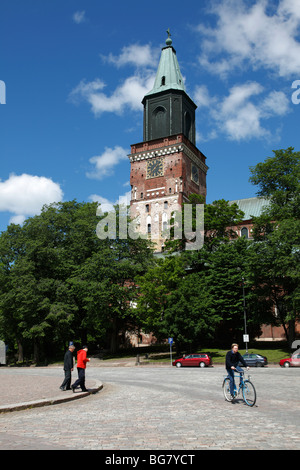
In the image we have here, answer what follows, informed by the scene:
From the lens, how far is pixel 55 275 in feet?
155

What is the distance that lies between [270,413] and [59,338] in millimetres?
36799

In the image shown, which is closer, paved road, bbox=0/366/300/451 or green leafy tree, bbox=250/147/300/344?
paved road, bbox=0/366/300/451

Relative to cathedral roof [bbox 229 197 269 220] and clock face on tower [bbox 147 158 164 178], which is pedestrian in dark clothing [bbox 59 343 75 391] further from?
cathedral roof [bbox 229 197 269 220]

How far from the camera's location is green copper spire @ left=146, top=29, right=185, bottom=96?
235 ft

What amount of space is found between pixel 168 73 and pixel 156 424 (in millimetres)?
73262

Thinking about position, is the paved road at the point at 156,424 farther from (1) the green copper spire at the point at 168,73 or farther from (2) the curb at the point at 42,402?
(1) the green copper spire at the point at 168,73

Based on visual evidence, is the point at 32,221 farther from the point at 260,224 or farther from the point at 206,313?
the point at 260,224

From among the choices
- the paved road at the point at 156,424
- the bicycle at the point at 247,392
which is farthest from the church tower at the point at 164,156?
the paved road at the point at 156,424

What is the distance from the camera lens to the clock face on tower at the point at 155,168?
72.3m

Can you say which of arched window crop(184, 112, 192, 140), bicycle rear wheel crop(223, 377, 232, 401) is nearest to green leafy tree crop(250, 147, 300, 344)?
bicycle rear wheel crop(223, 377, 232, 401)

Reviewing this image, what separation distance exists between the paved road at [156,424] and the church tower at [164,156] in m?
56.8

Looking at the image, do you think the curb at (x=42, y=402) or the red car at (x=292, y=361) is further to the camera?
the red car at (x=292, y=361)

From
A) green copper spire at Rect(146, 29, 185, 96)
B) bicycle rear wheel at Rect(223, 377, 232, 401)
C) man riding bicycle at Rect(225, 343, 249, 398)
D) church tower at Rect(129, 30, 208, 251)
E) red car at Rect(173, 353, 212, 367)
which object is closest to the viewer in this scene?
man riding bicycle at Rect(225, 343, 249, 398)

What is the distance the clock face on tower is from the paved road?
201 ft
